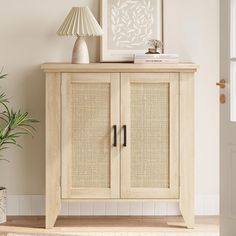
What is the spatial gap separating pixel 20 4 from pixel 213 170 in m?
1.97

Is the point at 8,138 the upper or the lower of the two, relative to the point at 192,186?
upper

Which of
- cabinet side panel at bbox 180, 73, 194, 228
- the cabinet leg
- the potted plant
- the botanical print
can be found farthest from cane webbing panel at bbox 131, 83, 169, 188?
the potted plant

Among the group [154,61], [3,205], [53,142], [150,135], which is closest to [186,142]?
[150,135]

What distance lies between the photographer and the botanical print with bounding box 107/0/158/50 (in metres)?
5.11

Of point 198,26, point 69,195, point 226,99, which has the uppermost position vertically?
point 198,26

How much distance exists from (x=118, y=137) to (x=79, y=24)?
0.86m

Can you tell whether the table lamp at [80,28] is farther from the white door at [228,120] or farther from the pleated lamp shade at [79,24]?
the white door at [228,120]

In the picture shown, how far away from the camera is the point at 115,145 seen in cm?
477

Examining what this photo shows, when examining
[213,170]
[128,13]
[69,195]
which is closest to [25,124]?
[69,195]

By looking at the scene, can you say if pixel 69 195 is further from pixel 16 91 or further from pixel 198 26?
pixel 198 26

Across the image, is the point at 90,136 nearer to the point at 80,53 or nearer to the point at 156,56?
the point at 80,53

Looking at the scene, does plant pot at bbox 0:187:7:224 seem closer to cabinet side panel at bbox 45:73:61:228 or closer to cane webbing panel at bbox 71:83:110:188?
cabinet side panel at bbox 45:73:61:228

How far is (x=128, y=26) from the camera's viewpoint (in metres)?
5.12

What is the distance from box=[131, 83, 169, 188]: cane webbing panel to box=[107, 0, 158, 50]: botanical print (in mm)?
516
